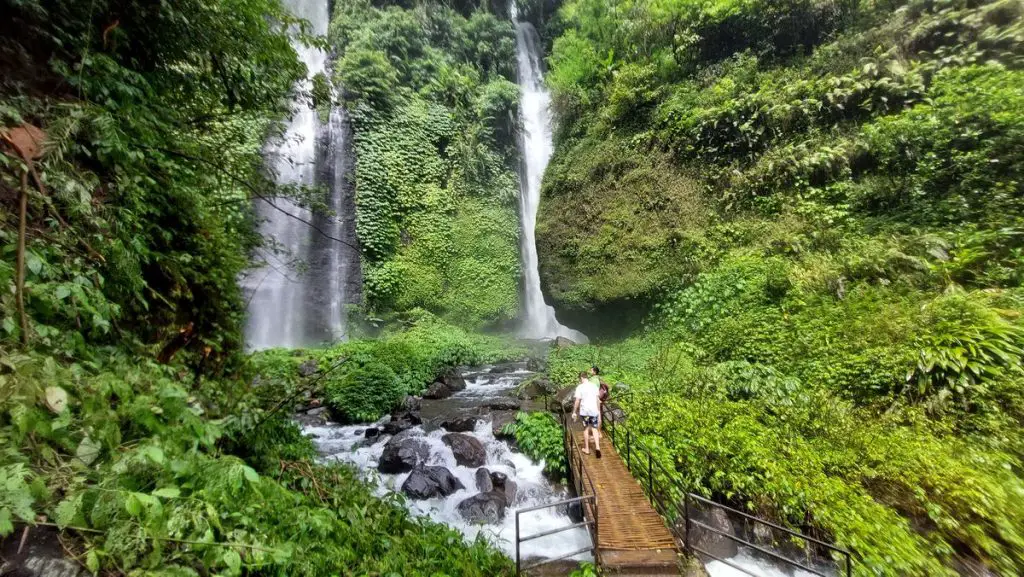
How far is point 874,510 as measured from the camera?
4617 mm

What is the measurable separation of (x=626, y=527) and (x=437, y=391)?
23.7 ft

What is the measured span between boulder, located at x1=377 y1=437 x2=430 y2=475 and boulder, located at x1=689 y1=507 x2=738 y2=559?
4632 millimetres

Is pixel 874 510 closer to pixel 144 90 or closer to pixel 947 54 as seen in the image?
pixel 144 90

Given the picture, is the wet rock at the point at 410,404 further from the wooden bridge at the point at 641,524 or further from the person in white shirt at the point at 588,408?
the person in white shirt at the point at 588,408

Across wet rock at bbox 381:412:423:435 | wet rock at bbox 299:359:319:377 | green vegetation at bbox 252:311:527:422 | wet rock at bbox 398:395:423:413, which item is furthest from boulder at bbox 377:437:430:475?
wet rock at bbox 299:359:319:377

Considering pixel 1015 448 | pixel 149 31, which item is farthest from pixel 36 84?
pixel 1015 448

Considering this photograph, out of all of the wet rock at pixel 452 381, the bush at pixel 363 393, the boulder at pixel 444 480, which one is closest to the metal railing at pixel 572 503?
the boulder at pixel 444 480

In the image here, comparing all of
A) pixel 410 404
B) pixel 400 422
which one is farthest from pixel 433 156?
pixel 400 422

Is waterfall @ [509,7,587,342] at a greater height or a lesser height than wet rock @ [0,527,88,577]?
greater

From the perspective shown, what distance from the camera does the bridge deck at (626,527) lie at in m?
4.20

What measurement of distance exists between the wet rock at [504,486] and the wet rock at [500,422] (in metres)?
1.07

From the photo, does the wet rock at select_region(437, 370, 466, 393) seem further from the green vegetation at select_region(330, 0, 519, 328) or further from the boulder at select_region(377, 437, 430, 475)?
the green vegetation at select_region(330, 0, 519, 328)

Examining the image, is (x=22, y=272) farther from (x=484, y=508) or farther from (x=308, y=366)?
(x=308, y=366)

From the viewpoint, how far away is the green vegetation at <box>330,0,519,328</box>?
1770 cm
